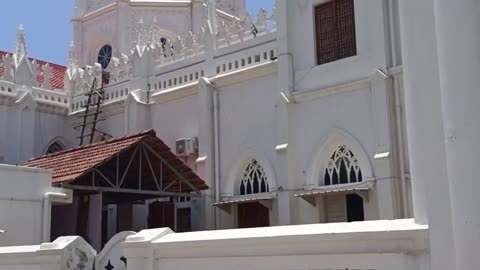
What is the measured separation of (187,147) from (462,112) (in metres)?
14.6

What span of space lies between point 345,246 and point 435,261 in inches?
28.6

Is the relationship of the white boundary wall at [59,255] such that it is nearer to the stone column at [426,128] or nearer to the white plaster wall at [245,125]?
the stone column at [426,128]

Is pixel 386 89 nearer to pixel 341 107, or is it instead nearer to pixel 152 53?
pixel 341 107

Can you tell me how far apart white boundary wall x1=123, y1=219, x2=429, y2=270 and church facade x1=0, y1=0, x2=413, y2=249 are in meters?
8.42

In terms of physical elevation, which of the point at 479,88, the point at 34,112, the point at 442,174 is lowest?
the point at 442,174

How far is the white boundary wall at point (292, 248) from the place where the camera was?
4727 mm

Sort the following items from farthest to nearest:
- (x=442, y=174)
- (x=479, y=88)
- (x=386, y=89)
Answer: (x=386, y=89)
(x=442, y=174)
(x=479, y=88)

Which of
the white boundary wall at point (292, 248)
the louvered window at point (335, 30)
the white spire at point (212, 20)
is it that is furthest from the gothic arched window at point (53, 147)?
the white boundary wall at point (292, 248)

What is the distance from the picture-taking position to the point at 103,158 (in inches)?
575

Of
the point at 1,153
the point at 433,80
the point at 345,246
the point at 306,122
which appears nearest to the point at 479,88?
the point at 433,80

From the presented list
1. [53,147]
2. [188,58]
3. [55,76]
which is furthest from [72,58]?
[188,58]

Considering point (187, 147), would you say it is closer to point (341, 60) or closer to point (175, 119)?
point (175, 119)

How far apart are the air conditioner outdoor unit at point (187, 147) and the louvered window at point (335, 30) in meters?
4.28

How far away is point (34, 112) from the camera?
2098 centimetres
